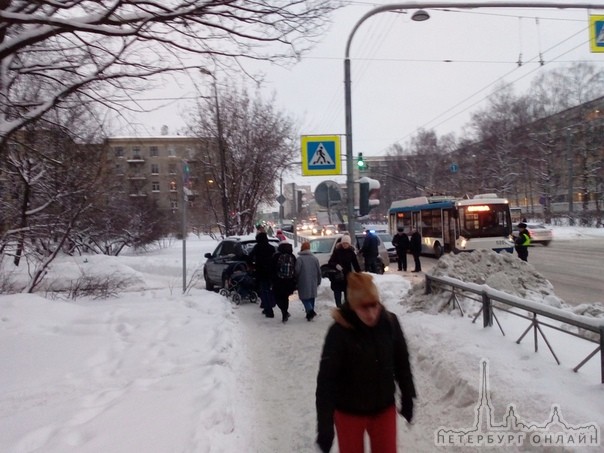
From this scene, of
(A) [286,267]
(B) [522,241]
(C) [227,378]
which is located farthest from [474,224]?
(C) [227,378]

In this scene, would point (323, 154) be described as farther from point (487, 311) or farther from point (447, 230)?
point (447, 230)

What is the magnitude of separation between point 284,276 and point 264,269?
55 centimetres

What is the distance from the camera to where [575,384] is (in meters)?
4.53

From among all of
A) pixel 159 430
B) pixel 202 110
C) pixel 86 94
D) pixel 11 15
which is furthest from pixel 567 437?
pixel 202 110

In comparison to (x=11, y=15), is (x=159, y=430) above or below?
below

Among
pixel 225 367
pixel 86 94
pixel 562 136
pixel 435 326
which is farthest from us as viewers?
pixel 562 136

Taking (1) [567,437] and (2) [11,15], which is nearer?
(1) [567,437]

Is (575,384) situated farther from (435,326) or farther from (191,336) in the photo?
(191,336)

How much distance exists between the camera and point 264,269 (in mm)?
9953

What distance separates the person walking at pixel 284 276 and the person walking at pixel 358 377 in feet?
21.6

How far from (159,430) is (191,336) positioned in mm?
3533

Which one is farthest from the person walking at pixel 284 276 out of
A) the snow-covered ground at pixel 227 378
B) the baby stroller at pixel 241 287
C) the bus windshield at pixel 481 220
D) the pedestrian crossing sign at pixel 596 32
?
the bus windshield at pixel 481 220

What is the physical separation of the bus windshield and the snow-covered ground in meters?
12.9

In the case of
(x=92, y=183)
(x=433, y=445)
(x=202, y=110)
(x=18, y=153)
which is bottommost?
(x=433, y=445)
